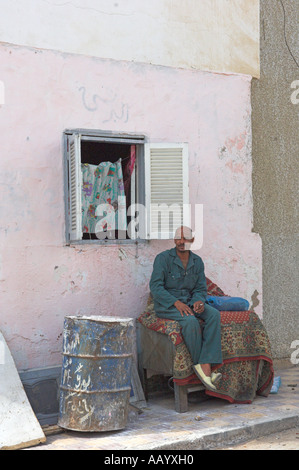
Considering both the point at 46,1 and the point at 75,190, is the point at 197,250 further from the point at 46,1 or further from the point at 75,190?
the point at 46,1

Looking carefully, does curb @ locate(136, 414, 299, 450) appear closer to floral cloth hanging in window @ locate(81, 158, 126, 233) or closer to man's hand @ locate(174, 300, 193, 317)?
man's hand @ locate(174, 300, 193, 317)

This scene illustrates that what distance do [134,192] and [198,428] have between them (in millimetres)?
2525

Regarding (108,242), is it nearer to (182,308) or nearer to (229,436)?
(182,308)

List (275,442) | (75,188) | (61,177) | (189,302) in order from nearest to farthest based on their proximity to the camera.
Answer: (275,442), (75,188), (61,177), (189,302)

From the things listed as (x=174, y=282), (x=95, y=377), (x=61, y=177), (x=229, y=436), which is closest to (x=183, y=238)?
(x=174, y=282)

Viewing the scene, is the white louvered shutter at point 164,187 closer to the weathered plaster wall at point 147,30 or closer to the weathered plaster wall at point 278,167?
the weathered plaster wall at point 147,30

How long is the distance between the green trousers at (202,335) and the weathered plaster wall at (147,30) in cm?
268

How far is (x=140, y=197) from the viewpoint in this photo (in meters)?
6.46

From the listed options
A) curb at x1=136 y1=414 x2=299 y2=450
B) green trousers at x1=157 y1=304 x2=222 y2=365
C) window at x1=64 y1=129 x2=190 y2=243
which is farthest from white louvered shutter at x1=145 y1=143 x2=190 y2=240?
curb at x1=136 y1=414 x2=299 y2=450

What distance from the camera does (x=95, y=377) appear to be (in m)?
4.96

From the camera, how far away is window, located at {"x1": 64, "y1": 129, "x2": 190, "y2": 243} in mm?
6227

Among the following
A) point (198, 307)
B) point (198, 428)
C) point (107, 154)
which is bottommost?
point (198, 428)

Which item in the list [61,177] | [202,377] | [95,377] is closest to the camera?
[95,377]

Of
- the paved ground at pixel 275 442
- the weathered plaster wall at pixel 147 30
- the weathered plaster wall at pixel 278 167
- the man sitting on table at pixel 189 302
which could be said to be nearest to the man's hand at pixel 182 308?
the man sitting on table at pixel 189 302
